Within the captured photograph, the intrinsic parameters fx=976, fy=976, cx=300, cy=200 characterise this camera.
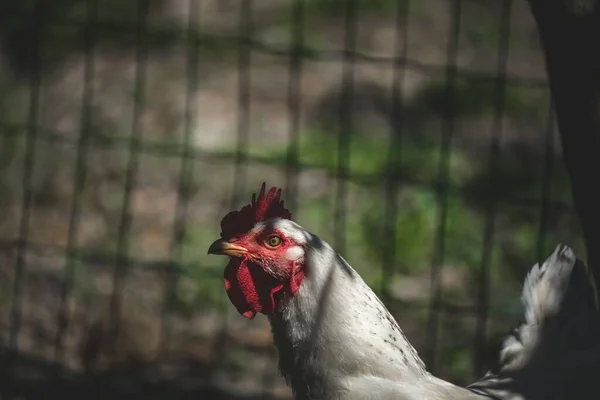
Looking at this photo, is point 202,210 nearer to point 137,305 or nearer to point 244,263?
point 137,305

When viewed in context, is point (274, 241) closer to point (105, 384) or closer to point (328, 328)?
point (328, 328)

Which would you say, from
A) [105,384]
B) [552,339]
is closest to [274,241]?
[552,339]

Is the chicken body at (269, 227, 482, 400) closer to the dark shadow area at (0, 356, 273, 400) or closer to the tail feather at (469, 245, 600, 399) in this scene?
the tail feather at (469, 245, 600, 399)

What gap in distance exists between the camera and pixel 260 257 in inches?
109

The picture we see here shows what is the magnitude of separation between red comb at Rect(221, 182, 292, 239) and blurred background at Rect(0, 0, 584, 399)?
5.17ft

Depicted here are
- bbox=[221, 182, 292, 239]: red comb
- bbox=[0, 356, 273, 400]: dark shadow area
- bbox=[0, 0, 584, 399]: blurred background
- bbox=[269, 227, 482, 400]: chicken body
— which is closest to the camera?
bbox=[269, 227, 482, 400]: chicken body

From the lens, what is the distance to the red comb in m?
2.83

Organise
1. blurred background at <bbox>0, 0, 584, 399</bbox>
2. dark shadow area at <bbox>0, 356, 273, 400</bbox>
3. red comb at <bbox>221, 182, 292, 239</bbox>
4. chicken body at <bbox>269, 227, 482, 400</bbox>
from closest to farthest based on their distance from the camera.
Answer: chicken body at <bbox>269, 227, 482, 400</bbox>
red comb at <bbox>221, 182, 292, 239</bbox>
dark shadow area at <bbox>0, 356, 273, 400</bbox>
blurred background at <bbox>0, 0, 584, 399</bbox>

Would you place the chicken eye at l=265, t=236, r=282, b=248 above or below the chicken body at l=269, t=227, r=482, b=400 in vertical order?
above

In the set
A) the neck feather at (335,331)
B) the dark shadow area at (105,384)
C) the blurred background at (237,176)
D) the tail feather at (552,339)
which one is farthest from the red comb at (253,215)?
the dark shadow area at (105,384)

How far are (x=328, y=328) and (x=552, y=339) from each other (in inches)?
30.9

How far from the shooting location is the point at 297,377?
2791 millimetres

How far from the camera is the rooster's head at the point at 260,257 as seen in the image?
2.76 m

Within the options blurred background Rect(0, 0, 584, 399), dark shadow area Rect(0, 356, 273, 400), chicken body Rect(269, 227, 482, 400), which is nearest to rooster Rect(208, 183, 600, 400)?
chicken body Rect(269, 227, 482, 400)
